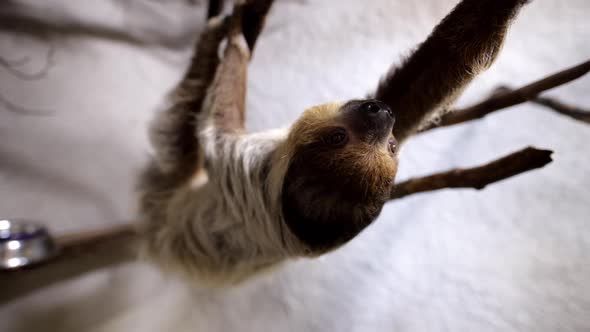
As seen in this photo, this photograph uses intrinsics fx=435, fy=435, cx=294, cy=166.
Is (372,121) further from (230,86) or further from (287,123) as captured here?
(230,86)

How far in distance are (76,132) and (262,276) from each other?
1.49 metres

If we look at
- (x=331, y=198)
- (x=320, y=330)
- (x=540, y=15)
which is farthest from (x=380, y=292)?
(x=540, y=15)

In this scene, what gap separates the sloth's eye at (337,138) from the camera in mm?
1283

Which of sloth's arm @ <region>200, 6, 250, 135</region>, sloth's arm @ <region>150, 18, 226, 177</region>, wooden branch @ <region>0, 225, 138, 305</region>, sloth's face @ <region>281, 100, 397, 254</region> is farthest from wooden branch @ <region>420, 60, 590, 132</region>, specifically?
wooden branch @ <region>0, 225, 138, 305</region>

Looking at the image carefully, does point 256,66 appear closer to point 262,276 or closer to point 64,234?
point 262,276

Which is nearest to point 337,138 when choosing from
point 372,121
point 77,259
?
point 372,121

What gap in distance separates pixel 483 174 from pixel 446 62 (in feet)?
1.32

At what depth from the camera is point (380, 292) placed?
192cm

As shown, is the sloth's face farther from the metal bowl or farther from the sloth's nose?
the metal bowl

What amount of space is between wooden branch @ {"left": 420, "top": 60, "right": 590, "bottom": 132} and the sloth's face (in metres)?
0.41

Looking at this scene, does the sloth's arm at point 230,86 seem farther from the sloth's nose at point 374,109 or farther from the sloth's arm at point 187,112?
the sloth's nose at point 374,109

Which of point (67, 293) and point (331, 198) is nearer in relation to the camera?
point (331, 198)

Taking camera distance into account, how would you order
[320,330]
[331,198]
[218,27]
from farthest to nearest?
[218,27]
[320,330]
[331,198]

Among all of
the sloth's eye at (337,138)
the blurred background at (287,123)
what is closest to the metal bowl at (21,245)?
the blurred background at (287,123)
